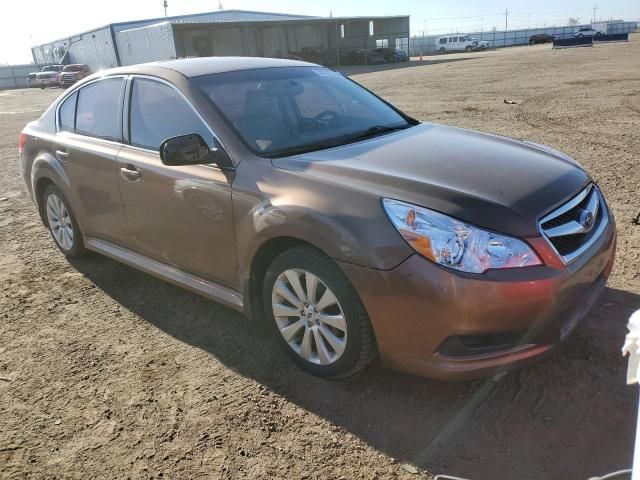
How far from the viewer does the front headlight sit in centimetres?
242

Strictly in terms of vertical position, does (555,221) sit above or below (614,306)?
above

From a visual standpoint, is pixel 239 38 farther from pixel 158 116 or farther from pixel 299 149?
pixel 299 149

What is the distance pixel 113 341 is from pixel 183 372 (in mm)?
707

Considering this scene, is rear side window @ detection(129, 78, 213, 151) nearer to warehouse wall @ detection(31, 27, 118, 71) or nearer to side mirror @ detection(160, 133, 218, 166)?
side mirror @ detection(160, 133, 218, 166)

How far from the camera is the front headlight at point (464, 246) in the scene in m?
2.42

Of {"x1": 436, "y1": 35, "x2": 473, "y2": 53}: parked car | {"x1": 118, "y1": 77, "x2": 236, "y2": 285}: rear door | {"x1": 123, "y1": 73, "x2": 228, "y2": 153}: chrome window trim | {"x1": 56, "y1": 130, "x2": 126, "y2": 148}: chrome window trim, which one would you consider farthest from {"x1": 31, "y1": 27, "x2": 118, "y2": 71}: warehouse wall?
{"x1": 118, "y1": 77, "x2": 236, "y2": 285}: rear door

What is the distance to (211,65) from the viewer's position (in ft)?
12.7

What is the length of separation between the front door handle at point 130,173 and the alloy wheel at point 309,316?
1.36 m

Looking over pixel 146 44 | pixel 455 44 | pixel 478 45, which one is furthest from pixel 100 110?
pixel 455 44

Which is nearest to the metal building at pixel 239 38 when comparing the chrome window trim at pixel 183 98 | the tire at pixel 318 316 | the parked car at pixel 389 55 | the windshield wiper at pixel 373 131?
the parked car at pixel 389 55

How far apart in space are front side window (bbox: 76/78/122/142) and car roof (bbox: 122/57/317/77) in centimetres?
20

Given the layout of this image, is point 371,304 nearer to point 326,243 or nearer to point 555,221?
point 326,243

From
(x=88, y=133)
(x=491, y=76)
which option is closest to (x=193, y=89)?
(x=88, y=133)

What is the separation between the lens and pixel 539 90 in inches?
564
